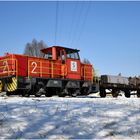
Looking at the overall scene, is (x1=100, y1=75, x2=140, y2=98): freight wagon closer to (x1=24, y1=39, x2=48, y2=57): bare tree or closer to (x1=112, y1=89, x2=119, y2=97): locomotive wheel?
(x1=112, y1=89, x2=119, y2=97): locomotive wheel

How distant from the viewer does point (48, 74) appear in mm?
19250

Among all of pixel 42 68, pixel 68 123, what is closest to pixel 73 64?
pixel 42 68

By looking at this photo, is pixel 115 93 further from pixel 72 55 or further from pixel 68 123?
pixel 68 123

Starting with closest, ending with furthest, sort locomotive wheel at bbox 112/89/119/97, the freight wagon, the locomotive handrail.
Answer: the locomotive handrail, the freight wagon, locomotive wheel at bbox 112/89/119/97

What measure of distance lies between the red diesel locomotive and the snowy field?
9.48 metres

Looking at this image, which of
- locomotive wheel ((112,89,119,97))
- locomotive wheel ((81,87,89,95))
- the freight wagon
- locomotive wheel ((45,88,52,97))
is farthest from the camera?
locomotive wheel ((112,89,119,97))

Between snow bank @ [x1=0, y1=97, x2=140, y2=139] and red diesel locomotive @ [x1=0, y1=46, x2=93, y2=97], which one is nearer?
snow bank @ [x1=0, y1=97, x2=140, y2=139]

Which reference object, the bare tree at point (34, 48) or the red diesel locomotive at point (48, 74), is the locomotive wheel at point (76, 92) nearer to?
the red diesel locomotive at point (48, 74)

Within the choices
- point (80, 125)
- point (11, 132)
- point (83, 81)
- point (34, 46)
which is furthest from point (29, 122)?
point (34, 46)

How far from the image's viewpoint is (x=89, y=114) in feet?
24.6

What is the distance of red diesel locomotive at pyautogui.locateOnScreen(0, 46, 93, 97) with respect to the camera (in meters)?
17.5

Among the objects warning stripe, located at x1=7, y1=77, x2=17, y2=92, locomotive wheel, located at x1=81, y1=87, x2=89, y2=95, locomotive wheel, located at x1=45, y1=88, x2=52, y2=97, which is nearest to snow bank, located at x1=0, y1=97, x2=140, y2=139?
warning stripe, located at x1=7, y1=77, x2=17, y2=92

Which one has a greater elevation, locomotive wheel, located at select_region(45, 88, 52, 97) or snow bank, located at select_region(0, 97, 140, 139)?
locomotive wheel, located at select_region(45, 88, 52, 97)

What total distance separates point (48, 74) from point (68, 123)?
1267 centimetres
